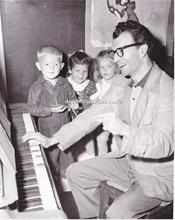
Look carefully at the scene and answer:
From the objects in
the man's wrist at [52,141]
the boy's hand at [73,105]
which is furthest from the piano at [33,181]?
the boy's hand at [73,105]

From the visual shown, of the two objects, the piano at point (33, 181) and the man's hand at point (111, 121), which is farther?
the man's hand at point (111, 121)

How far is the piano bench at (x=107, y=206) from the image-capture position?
4.67 ft

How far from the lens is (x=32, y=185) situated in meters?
1.23

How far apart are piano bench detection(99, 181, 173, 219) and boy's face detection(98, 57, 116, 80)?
1.02 m

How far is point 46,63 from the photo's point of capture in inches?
80.2

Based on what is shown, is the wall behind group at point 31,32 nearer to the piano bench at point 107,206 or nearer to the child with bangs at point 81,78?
the child with bangs at point 81,78

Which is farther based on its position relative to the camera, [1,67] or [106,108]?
[1,67]

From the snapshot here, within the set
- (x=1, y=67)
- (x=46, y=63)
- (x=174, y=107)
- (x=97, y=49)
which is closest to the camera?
(x=174, y=107)

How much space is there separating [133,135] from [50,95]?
39.3 inches

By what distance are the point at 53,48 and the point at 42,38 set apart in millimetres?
197

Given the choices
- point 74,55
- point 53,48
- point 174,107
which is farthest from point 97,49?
point 174,107

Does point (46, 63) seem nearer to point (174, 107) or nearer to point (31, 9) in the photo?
point (31, 9)

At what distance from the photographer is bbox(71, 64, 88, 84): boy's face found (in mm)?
2293

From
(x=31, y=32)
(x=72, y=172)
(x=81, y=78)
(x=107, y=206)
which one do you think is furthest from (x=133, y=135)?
(x=31, y=32)
